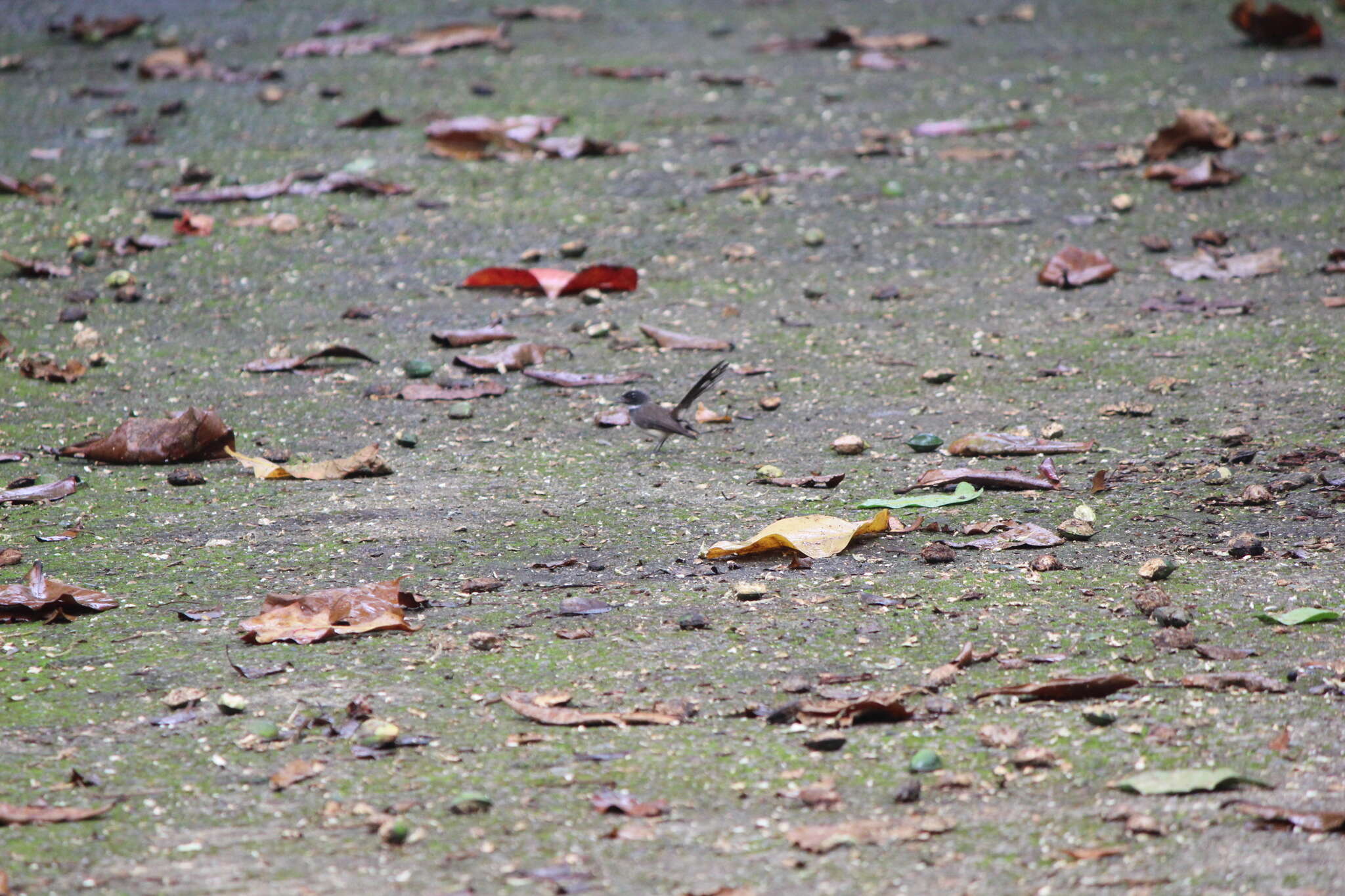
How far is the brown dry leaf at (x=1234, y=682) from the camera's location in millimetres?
2062

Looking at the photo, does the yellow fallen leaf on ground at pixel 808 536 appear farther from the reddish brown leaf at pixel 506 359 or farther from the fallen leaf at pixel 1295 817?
the reddish brown leaf at pixel 506 359

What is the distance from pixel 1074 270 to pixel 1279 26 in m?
3.21

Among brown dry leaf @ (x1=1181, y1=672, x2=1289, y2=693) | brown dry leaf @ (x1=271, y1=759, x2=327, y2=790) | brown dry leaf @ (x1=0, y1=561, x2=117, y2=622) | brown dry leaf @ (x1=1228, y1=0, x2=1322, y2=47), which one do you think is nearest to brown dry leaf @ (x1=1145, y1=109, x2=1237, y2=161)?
brown dry leaf @ (x1=1228, y1=0, x2=1322, y2=47)

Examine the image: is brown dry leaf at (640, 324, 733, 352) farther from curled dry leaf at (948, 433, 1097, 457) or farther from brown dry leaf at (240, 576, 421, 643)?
brown dry leaf at (240, 576, 421, 643)

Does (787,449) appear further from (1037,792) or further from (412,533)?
(1037,792)

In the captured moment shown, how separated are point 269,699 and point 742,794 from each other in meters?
0.77

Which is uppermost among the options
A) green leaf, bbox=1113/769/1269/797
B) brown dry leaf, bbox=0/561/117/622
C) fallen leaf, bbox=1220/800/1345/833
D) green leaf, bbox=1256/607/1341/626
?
fallen leaf, bbox=1220/800/1345/833

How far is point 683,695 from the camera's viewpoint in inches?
83.4

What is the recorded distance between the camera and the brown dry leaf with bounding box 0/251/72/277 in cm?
454

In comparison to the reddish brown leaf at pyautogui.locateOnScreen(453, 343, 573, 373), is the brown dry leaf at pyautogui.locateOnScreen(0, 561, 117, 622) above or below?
above

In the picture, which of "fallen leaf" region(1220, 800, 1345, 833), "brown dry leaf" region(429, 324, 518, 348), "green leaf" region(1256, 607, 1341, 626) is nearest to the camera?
"fallen leaf" region(1220, 800, 1345, 833)

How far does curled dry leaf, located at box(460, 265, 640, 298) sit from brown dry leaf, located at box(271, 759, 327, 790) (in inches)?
105

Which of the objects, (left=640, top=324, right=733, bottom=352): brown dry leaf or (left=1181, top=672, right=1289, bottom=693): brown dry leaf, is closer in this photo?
(left=1181, top=672, right=1289, bottom=693): brown dry leaf

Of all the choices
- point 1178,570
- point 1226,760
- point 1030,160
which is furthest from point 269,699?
point 1030,160
